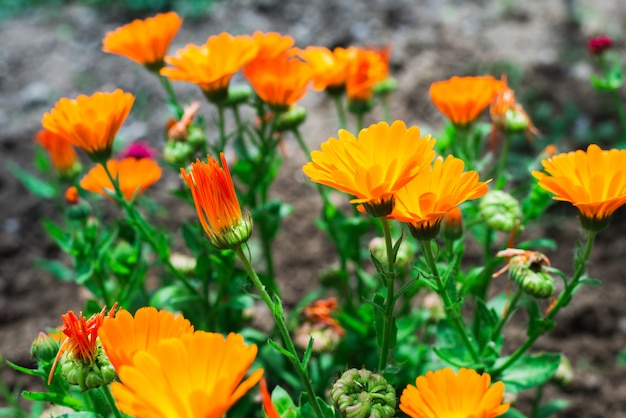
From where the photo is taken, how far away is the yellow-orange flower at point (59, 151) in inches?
86.7

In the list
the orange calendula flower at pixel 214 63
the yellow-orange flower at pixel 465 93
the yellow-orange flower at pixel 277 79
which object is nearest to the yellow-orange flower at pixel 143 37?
the orange calendula flower at pixel 214 63

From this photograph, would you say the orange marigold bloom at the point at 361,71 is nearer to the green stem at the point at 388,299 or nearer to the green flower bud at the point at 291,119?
the green flower bud at the point at 291,119

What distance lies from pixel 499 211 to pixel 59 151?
1.38 meters

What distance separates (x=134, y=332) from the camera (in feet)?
3.54

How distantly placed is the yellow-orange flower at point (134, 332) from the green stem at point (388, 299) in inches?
13.7

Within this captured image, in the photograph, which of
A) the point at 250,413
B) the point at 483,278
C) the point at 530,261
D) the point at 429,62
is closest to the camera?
the point at 530,261

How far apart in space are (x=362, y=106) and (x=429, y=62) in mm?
1903

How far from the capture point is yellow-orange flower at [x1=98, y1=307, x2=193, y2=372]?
3.43 feet

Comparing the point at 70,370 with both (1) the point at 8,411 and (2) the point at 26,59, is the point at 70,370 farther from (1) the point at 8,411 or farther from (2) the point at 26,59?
(2) the point at 26,59

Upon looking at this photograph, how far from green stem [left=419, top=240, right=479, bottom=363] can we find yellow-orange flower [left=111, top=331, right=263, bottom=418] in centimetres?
45

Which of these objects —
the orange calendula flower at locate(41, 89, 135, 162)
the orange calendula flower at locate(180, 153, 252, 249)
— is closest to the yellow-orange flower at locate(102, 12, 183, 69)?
the orange calendula flower at locate(41, 89, 135, 162)

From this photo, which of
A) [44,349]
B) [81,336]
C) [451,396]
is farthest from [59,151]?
[451,396]

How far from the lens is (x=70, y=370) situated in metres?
1.21

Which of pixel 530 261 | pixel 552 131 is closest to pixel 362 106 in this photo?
pixel 530 261
